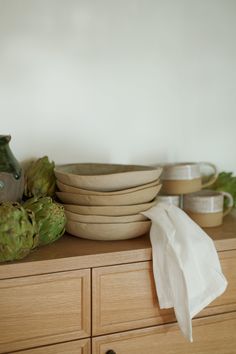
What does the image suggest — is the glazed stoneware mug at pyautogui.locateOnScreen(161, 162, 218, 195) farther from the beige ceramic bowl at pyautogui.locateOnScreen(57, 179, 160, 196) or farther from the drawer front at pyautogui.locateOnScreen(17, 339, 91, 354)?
the drawer front at pyautogui.locateOnScreen(17, 339, 91, 354)

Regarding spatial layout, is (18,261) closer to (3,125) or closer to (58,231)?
(58,231)

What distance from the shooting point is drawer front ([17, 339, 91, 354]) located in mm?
846

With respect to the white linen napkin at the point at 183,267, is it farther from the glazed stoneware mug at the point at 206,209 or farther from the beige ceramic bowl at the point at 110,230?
the glazed stoneware mug at the point at 206,209

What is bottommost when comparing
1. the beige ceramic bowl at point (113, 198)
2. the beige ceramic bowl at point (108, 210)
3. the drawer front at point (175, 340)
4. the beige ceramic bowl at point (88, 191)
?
the drawer front at point (175, 340)

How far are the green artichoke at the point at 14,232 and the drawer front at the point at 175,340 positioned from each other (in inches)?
11.9

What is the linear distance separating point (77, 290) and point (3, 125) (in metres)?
0.57

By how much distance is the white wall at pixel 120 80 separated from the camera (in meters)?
1.14

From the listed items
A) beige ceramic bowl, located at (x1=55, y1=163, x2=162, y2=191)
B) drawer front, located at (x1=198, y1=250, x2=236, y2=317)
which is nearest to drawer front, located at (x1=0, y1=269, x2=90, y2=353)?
beige ceramic bowl, located at (x1=55, y1=163, x2=162, y2=191)

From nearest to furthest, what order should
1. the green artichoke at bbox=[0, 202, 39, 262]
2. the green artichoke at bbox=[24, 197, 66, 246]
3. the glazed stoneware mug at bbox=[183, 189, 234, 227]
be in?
the green artichoke at bbox=[0, 202, 39, 262], the green artichoke at bbox=[24, 197, 66, 246], the glazed stoneware mug at bbox=[183, 189, 234, 227]

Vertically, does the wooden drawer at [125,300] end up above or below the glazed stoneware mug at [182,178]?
below

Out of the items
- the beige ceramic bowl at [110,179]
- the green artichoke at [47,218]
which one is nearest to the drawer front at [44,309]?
the green artichoke at [47,218]

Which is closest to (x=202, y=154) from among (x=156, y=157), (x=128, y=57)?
(x=156, y=157)

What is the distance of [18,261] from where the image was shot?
0.81 m

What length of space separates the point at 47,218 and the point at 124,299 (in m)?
0.27
